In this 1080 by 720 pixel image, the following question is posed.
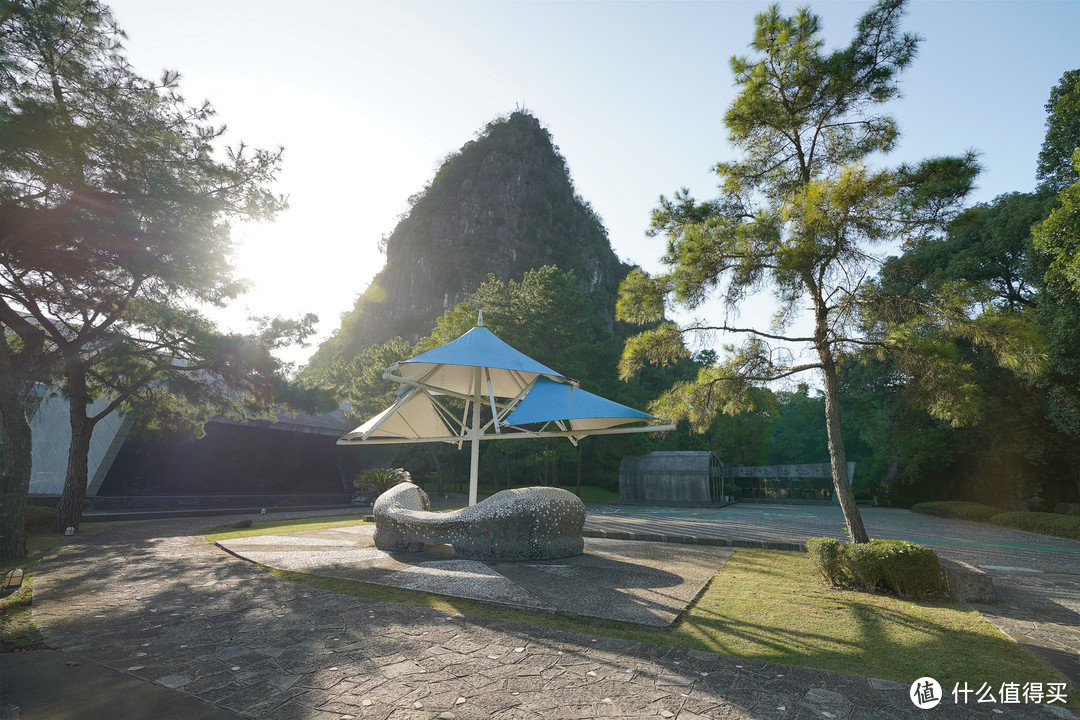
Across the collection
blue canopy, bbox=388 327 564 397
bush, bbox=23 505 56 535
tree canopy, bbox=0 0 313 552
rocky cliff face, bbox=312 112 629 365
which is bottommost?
bush, bbox=23 505 56 535

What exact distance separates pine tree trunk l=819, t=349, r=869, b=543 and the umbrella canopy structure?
7.57ft

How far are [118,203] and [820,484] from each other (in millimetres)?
36159

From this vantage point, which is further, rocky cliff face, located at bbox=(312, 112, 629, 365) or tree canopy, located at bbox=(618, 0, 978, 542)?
rocky cliff face, located at bbox=(312, 112, 629, 365)

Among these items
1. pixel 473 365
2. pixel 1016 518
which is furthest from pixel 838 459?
pixel 1016 518

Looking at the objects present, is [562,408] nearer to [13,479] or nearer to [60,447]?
[13,479]

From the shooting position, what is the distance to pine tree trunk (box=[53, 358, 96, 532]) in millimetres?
12016

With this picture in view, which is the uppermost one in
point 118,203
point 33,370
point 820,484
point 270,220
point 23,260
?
point 270,220

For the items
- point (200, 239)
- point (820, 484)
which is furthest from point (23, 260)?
point (820, 484)

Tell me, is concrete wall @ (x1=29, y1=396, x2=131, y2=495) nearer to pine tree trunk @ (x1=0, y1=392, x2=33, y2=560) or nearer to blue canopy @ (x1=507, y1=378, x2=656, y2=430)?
pine tree trunk @ (x1=0, y1=392, x2=33, y2=560)

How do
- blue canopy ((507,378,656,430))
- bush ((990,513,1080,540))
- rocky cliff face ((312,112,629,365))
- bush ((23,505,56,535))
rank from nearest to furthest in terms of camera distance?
blue canopy ((507,378,656,430))
bush ((23,505,56,535))
bush ((990,513,1080,540))
rocky cliff face ((312,112,629,365))

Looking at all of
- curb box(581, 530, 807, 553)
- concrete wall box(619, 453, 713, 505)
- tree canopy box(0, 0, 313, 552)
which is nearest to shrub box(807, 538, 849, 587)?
curb box(581, 530, 807, 553)

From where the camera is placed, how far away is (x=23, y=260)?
30.8 ft

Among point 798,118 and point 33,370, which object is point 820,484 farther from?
point 33,370

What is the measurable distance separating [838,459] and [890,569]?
159cm
